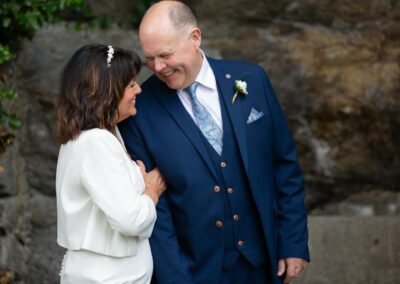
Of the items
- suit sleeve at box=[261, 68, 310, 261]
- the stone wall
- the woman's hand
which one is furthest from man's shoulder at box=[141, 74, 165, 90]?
the stone wall

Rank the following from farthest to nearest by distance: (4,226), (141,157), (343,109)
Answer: (343,109)
(4,226)
(141,157)

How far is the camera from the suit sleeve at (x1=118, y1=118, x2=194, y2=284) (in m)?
3.75

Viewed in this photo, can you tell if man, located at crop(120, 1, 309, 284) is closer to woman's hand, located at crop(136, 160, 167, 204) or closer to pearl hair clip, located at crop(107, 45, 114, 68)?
woman's hand, located at crop(136, 160, 167, 204)

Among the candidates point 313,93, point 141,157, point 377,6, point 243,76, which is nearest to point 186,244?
point 141,157

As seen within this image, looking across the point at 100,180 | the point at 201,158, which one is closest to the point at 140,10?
the point at 201,158

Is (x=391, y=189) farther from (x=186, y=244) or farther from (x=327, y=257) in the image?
(x=186, y=244)

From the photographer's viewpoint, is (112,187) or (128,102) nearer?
(112,187)

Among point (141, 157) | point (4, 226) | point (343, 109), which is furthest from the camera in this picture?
point (343, 109)

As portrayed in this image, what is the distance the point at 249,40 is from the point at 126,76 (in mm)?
1849

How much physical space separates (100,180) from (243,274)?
0.82m

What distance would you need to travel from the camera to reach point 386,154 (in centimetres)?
529

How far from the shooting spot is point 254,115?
12.8 ft

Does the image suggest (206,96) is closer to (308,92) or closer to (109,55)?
(109,55)

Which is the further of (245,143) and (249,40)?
(249,40)
